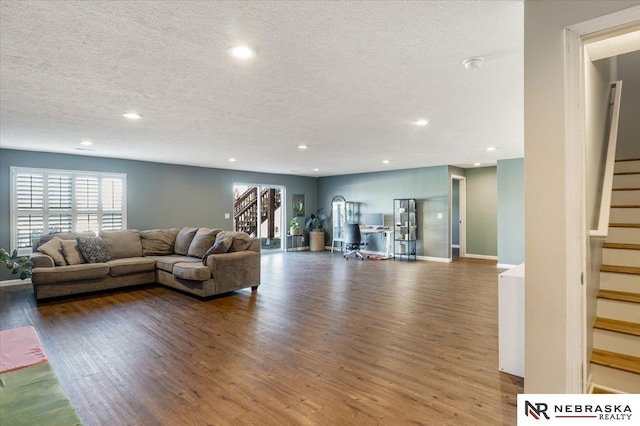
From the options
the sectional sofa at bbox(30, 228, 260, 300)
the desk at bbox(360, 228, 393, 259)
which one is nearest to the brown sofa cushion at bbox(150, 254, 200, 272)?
the sectional sofa at bbox(30, 228, 260, 300)

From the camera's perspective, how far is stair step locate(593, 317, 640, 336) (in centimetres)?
215

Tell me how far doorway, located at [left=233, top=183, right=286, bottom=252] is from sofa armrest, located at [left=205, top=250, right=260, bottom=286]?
5.48 m

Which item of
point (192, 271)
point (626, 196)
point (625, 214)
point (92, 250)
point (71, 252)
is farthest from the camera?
point (92, 250)

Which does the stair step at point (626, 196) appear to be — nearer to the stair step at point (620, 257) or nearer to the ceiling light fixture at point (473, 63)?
the stair step at point (620, 257)

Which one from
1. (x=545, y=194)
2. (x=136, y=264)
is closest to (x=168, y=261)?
(x=136, y=264)

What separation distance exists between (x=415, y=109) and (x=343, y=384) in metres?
2.75

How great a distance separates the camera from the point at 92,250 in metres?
5.36

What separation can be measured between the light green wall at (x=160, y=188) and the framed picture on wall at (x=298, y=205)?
118 cm

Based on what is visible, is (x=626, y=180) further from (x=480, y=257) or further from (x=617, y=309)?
(x=480, y=257)

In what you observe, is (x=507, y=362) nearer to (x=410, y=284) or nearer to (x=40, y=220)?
(x=410, y=284)

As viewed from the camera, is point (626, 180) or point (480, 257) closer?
point (626, 180)

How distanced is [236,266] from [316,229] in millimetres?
5808

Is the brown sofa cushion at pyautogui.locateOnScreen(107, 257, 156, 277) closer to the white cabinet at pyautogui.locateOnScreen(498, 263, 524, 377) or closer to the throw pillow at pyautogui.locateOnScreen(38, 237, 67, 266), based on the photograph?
the throw pillow at pyautogui.locateOnScreen(38, 237, 67, 266)

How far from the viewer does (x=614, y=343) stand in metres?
2.19
